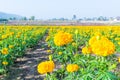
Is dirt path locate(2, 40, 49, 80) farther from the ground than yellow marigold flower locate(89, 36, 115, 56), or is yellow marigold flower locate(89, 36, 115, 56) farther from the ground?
yellow marigold flower locate(89, 36, 115, 56)

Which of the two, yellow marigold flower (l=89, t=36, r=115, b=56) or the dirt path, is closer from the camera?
yellow marigold flower (l=89, t=36, r=115, b=56)

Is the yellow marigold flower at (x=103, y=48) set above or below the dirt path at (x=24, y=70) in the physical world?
above

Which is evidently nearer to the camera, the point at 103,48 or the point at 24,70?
the point at 103,48

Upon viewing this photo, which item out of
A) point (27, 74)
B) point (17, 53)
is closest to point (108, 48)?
point (27, 74)

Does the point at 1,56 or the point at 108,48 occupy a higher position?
the point at 108,48

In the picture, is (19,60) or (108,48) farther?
(19,60)

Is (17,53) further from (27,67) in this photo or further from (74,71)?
(74,71)

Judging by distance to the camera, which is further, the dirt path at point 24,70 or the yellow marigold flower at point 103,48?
the dirt path at point 24,70

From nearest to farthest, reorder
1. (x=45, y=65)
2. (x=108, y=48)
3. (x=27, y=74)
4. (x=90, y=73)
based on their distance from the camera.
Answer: (x=108, y=48) < (x=90, y=73) < (x=45, y=65) < (x=27, y=74)

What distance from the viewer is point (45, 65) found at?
411 centimetres

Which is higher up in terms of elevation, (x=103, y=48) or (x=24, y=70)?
(x=103, y=48)

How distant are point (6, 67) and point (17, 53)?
7.50 feet

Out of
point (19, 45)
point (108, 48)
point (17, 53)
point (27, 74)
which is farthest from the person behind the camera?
point (19, 45)

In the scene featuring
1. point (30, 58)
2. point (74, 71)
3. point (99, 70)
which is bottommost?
point (30, 58)
